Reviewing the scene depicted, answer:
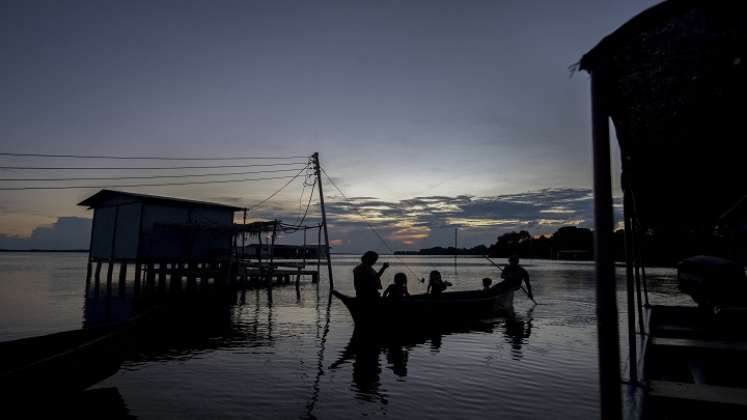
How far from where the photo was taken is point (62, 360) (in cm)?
594

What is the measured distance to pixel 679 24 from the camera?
280 centimetres

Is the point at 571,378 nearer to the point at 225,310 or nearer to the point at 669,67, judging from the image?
the point at 669,67

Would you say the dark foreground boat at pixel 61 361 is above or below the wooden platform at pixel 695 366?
below

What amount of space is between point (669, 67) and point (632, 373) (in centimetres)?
344

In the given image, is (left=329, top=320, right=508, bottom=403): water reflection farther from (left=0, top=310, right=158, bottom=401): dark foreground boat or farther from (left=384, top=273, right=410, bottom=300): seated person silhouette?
(left=0, top=310, right=158, bottom=401): dark foreground boat

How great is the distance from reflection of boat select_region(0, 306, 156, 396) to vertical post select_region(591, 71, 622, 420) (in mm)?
6325

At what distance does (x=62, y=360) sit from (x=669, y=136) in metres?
7.87

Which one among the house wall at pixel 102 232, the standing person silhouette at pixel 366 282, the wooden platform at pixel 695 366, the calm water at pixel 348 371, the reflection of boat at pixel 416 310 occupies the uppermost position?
the house wall at pixel 102 232

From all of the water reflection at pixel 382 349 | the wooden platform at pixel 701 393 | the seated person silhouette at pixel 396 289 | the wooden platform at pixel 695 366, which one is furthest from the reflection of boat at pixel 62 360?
the wooden platform at pixel 701 393

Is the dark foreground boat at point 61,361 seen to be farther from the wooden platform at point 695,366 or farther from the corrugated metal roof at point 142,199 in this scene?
the corrugated metal roof at point 142,199

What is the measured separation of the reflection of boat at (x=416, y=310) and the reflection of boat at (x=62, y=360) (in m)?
5.83

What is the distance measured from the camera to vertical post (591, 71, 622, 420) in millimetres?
3008

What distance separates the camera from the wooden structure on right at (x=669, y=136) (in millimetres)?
2889

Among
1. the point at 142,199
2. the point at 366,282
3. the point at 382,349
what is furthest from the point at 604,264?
the point at 142,199
